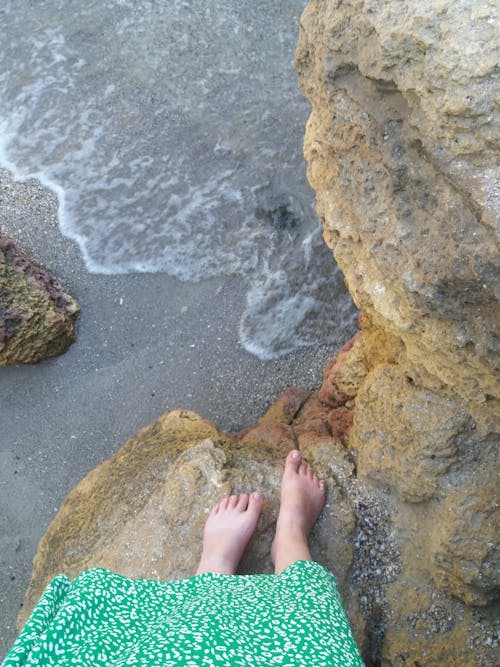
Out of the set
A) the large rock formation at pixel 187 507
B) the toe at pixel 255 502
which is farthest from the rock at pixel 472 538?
the toe at pixel 255 502

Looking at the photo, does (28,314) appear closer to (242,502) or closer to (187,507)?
(187,507)

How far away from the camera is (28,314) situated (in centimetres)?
268

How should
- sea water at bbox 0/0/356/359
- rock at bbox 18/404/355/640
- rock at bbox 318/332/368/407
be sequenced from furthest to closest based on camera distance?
sea water at bbox 0/0/356/359 → rock at bbox 318/332/368/407 → rock at bbox 18/404/355/640

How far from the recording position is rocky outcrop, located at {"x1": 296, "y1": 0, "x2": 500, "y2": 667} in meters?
1.28

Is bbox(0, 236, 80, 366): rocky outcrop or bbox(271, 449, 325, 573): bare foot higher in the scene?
bbox(0, 236, 80, 366): rocky outcrop

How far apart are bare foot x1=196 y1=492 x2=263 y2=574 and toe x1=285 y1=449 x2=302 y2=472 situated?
0.13m

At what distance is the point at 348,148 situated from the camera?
5.49 feet

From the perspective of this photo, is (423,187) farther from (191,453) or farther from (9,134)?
(9,134)

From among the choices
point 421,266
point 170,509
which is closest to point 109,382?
point 170,509

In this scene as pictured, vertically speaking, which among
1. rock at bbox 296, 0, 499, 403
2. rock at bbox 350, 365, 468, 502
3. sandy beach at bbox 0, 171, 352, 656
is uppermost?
rock at bbox 296, 0, 499, 403

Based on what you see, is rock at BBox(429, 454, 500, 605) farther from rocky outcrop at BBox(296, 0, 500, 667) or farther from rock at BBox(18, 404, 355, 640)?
rock at BBox(18, 404, 355, 640)

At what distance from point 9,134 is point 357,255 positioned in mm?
2475

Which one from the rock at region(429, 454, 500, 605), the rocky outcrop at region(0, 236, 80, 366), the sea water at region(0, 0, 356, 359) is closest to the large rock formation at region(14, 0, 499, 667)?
the rock at region(429, 454, 500, 605)

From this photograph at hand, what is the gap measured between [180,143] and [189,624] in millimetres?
2642
